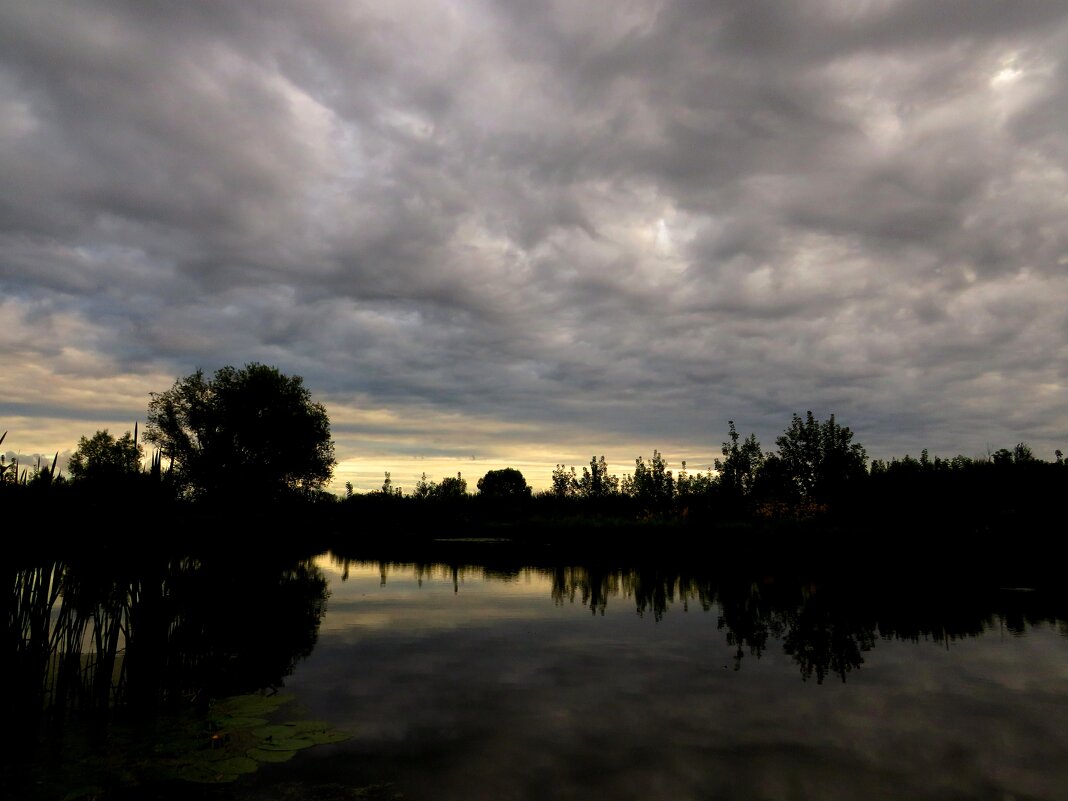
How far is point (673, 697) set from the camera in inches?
385

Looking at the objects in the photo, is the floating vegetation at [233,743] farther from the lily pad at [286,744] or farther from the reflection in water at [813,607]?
the reflection in water at [813,607]

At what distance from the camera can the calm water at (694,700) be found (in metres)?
6.93

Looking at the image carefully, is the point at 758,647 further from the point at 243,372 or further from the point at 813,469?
the point at 243,372

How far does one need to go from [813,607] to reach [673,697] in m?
9.75

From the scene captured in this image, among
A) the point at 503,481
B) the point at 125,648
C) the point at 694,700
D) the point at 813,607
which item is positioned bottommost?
the point at 694,700

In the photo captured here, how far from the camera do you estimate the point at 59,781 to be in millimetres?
6629

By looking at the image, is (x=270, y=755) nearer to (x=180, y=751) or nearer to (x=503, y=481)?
(x=180, y=751)

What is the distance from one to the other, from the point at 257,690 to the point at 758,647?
31.0 feet

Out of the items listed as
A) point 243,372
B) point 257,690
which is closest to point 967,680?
point 257,690

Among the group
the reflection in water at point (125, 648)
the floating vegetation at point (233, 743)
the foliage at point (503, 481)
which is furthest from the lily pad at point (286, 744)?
the foliage at point (503, 481)

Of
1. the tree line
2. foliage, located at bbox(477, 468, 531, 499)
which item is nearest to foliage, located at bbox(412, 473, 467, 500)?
the tree line

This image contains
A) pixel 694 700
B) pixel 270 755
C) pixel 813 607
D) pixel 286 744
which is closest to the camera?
pixel 270 755

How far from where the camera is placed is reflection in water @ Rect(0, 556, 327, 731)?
8.19 metres

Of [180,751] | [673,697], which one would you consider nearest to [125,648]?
[180,751]
